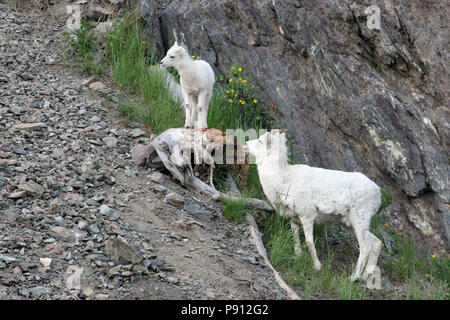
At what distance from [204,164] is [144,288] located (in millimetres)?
3200

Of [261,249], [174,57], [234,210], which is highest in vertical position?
[174,57]

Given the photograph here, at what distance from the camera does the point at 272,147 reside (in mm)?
7469

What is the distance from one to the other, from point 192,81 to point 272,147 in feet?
6.72

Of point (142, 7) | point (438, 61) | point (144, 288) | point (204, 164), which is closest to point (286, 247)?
point (204, 164)

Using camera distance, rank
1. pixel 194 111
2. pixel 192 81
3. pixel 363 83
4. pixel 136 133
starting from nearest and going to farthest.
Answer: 1. pixel 192 81
2. pixel 194 111
3. pixel 136 133
4. pixel 363 83

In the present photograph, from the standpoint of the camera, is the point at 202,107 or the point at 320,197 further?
the point at 202,107

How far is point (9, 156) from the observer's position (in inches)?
295

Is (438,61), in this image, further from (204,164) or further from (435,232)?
(204,164)

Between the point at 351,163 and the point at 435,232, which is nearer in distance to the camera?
the point at 435,232

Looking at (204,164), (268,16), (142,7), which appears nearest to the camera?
(204,164)

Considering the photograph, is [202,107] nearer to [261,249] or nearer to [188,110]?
[188,110]

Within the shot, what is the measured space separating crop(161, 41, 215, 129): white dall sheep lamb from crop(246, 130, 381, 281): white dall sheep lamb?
173 centimetres

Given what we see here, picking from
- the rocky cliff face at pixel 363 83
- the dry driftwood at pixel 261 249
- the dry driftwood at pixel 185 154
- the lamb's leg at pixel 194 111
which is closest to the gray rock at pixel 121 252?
the dry driftwood at pixel 261 249

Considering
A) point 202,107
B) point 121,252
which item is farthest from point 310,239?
point 202,107
